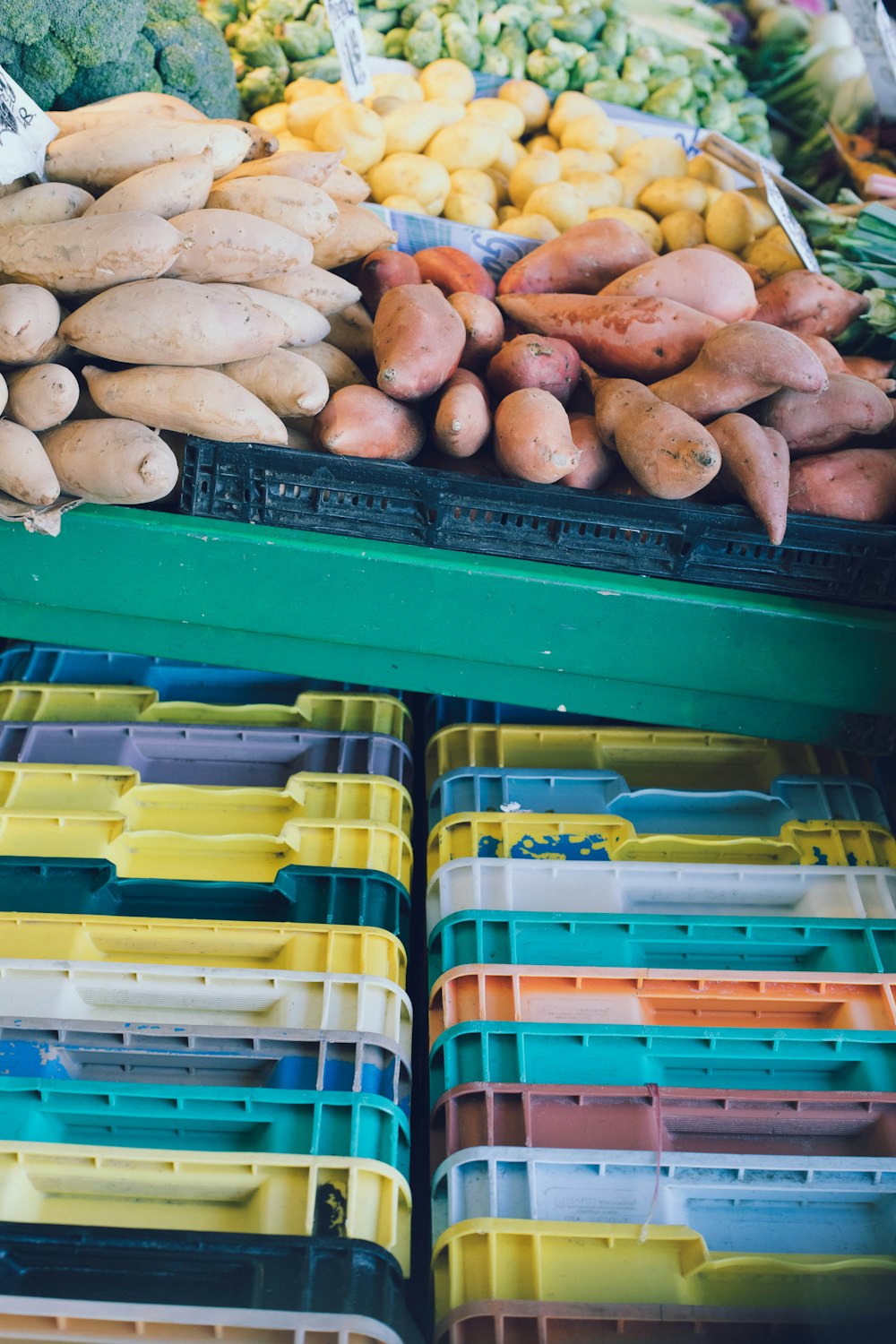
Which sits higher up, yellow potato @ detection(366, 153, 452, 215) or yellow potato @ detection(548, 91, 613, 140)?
yellow potato @ detection(548, 91, 613, 140)

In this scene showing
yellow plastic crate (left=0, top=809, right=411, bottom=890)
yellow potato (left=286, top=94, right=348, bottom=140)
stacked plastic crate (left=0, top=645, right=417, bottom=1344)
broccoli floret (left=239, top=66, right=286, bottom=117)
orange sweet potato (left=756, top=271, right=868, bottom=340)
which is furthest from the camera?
broccoli floret (left=239, top=66, right=286, bottom=117)

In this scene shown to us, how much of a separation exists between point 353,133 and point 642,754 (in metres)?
1.63

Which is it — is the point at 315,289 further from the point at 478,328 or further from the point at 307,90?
the point at 307,90

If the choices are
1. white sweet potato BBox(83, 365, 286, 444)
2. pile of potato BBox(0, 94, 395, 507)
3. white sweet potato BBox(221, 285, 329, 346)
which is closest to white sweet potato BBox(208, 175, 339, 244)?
pile of potato BBox(0, 94, 395, 507)

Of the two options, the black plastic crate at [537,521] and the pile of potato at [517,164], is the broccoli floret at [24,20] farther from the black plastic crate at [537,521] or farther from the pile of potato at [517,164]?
the black plastic crate at [537,521]

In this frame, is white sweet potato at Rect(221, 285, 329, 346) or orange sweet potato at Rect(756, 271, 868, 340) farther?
orange sweet potato at Rect(756, 271, 868, 340)

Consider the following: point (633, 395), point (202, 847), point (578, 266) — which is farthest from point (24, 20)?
point (202, 847)

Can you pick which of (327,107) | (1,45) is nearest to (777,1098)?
(1,45)

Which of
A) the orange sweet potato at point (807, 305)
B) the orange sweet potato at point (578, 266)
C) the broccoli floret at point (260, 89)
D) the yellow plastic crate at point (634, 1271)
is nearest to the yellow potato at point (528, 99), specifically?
the broccoli floret at point (260, 89)

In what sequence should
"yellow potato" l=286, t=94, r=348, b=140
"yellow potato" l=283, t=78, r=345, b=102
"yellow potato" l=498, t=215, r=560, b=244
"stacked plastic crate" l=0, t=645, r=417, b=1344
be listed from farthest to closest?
"yellow potato" l=283, t=78, r=345, b=102
"yellow potato" l=286, t=94, r=348, b=140
"yellow potato" l=498, t=215, r=560, b=244
"stacked plastic crate" l=0, t=645, r=417, b=1344

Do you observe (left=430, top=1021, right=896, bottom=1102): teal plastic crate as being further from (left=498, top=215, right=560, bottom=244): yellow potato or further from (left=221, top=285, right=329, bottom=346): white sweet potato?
(left=498, top=215, right=560, bottom=244): yellow potato

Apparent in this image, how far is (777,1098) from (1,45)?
2.20 meters

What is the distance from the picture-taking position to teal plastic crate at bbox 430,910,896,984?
1380mm

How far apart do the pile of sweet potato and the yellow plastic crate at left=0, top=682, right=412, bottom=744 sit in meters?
0.48
